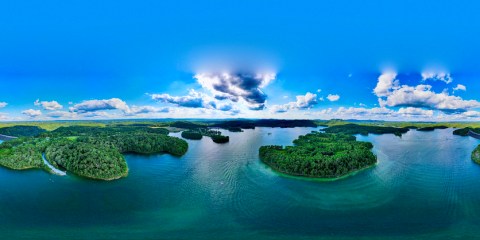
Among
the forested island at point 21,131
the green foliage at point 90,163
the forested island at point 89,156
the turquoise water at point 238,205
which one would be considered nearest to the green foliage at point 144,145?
the forested island at point 89,156

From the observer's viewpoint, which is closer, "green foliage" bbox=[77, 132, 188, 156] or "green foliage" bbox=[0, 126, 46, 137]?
"green foliage" bbox=[77, 132, 188, 156]

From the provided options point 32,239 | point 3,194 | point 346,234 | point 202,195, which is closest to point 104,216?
point 32,239

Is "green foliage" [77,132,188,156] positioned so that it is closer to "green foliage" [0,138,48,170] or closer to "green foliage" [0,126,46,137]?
"green foliage" [0,138,48,170]

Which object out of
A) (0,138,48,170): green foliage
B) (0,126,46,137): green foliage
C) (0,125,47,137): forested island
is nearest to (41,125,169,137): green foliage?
(0,125,47,137): forested island

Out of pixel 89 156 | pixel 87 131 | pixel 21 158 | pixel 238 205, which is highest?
pixel 87 131

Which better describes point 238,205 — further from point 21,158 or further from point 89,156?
point 21,158

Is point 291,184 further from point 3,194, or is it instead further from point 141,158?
point 3,194

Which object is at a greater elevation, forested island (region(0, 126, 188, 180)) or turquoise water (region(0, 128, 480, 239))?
forested island (region(0, 126, 188, 180))

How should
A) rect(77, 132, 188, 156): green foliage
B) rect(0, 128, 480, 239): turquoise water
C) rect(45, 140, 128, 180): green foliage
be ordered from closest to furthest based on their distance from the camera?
rect(0, 128, 480, 239): turquoise water → rect(45, 140, 128, 180): green foliage → rect(77, 132, 188, 156): green foliage

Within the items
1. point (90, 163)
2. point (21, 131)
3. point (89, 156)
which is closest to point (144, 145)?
point (89, 156)
